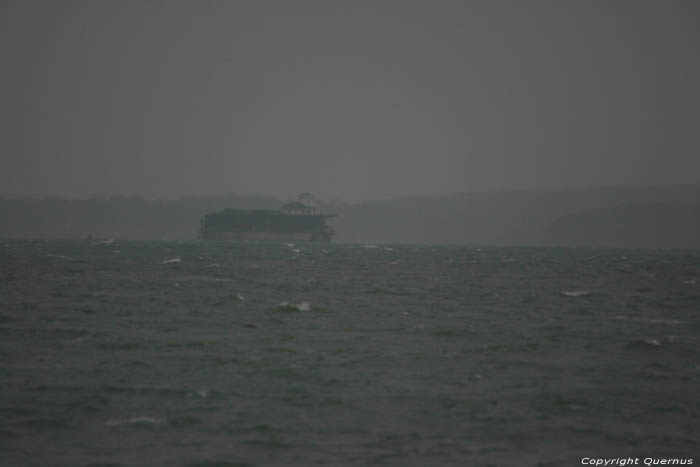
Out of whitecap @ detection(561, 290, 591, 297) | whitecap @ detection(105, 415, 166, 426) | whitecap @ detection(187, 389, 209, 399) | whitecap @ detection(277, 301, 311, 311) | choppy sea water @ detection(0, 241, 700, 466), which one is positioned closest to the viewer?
choppy sea water @ detection(0, 241, 700, 466)

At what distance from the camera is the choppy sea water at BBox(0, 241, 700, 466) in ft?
43.0

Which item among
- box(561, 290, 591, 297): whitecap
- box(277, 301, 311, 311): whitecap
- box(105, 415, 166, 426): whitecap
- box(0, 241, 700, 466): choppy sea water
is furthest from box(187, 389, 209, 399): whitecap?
box(561, 290, 591, 297): whitecap

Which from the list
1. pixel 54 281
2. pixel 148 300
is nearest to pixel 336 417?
pixel 148 300

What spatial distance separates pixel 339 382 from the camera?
57.9ft

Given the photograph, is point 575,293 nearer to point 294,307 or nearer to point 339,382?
point 294,307

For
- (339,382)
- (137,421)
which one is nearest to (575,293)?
(339,382)

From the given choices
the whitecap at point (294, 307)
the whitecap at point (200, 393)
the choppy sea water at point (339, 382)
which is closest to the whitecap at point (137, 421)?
the choppy sea water at point (339, 382)

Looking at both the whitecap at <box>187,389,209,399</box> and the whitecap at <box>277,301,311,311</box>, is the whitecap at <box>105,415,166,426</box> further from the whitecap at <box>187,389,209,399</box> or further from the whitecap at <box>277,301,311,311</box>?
the whitecap at <box>277,301,311,311</box>

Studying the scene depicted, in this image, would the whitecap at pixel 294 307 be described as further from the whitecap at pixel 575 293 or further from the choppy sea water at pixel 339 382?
the whitecap at pixel 575 293

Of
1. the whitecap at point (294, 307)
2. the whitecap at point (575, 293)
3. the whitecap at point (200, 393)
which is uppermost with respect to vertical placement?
the whitecap at point (200, 393)

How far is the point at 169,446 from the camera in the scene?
12992mm

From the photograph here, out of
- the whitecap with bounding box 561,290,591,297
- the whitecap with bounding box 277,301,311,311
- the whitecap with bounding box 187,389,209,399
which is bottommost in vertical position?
the whitecap with bounding box 561,290,591,297

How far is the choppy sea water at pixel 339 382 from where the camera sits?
1310cm

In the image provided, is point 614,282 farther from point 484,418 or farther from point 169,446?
point 169,446
